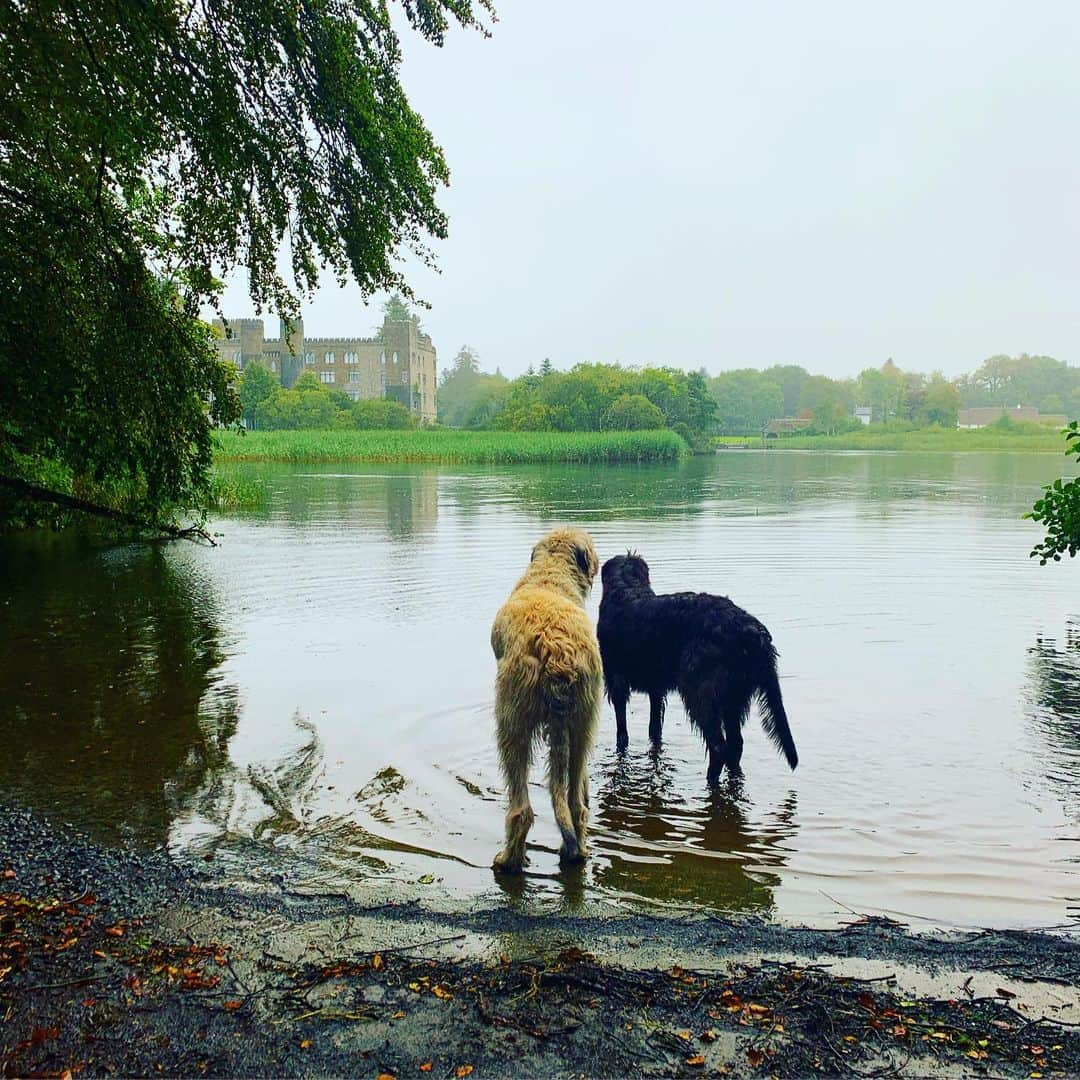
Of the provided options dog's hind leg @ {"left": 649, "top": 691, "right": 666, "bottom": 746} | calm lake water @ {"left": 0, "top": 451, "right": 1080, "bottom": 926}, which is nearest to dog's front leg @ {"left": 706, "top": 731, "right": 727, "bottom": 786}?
calm lake water @ {"left": 0, "top": 451, "right": 1080, "bottom": 926}

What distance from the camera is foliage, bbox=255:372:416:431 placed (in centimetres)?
9700

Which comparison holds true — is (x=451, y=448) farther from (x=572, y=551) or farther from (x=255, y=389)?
(x=572, y=551)

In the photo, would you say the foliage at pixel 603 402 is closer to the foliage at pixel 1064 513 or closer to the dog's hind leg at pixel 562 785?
the foliage at pixel 1064 513

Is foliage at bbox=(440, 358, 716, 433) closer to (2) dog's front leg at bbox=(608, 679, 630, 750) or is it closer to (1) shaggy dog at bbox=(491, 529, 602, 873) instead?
(2) dog's front leg at bbox=(608, 679, 630, 750)

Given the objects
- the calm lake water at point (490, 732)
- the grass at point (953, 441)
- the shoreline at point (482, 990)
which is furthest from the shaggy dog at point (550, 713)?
the grass at point (953, 441)

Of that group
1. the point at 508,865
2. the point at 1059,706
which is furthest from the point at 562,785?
the point at 1059,706

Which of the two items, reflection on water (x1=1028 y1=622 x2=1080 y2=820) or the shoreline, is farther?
reflection on water (x1=1028 y1=622 x2=1080 y2=820)

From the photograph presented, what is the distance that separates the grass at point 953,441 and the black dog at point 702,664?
83442mm

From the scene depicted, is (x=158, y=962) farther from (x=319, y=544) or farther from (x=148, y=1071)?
(x=319, y=544)

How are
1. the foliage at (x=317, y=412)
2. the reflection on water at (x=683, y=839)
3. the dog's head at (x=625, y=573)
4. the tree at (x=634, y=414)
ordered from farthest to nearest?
the foliage at (x=317, y=412)
the tree at (x=634, y=414)
the dog's head at (x=625, y=573)
the reflection on water at (x=683, y=839)

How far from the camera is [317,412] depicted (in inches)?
3848

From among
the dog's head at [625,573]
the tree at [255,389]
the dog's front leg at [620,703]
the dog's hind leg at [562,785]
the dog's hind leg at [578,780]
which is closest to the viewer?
the dog's hind leg at [562,785]

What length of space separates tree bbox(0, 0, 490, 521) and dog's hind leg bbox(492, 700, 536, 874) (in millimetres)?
5968

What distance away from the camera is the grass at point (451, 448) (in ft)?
192
